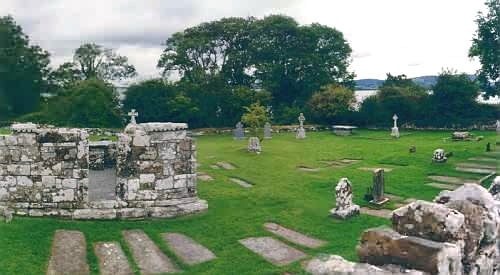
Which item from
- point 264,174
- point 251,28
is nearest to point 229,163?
point 264,174

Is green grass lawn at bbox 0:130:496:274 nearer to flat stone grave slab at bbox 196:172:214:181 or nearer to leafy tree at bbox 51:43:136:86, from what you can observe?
flat stone grave slab at bbox 196:172:214:181

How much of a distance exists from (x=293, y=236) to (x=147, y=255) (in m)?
3.68

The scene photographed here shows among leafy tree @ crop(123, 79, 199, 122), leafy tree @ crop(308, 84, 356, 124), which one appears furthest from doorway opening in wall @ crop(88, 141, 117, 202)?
leafy tree @ crop(308, 84, 356, 124)

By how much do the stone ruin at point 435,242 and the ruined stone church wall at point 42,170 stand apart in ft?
33.5

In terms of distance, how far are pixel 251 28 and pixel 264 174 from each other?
36886 millimetres

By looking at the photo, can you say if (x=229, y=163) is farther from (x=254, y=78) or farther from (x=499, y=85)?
(x=254, y=78)

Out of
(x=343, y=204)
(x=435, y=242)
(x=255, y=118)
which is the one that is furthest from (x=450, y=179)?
(x=435, y=242)

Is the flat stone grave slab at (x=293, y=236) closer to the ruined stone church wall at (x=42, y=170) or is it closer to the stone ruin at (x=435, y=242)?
the ruined stone church wall at (x=42, y=170)

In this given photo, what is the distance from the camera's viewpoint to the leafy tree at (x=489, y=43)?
25.6 metres

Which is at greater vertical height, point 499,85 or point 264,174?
point 499,85

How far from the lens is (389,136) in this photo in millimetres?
34344

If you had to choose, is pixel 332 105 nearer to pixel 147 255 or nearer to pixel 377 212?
pixel 377 212

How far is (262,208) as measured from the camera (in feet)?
45.1

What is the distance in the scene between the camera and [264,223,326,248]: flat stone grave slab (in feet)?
35.6
